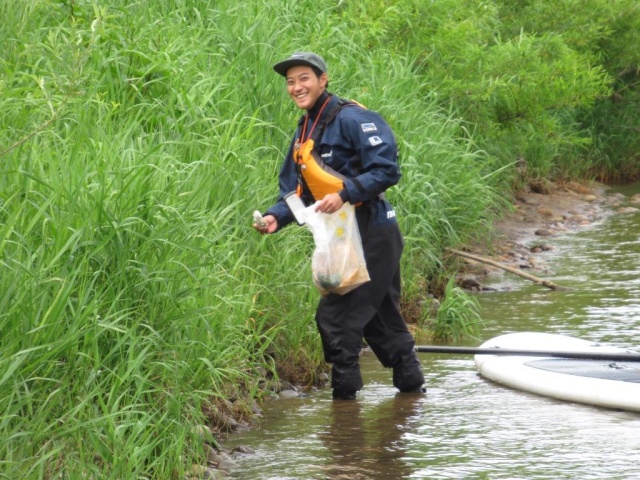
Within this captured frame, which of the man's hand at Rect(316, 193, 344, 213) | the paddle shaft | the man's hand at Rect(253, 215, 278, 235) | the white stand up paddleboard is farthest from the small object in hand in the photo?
→ the white stand up paddleboard

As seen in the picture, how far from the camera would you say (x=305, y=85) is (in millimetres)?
5688

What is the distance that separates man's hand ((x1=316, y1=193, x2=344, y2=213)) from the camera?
5430 mm

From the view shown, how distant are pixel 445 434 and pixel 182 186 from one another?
67.1 inches

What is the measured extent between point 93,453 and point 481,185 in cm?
594

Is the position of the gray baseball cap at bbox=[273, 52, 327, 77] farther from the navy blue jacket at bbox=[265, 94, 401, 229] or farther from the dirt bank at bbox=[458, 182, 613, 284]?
the dirt bank at bbox=[458, 182, 613, 284]

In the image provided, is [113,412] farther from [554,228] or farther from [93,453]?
[554,228]

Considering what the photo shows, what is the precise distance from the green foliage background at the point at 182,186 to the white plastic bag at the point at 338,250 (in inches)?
16.2

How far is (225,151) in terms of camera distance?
6508mm

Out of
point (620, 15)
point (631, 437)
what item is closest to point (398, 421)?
point (631, 437)

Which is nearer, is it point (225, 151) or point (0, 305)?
point (0, 305)

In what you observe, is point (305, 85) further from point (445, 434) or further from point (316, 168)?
point (445, 434)

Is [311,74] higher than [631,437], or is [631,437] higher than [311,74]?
[311,74]

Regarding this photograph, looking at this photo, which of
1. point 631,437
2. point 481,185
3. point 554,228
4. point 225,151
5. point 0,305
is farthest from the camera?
point 554,228

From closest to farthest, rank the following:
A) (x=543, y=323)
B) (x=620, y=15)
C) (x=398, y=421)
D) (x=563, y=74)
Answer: (x=398, y=421) → (x=543, y=323) → (x=563, y=74) → (x=620, y=15)
